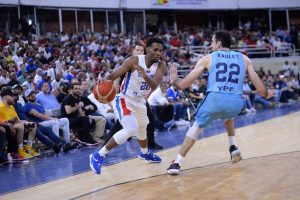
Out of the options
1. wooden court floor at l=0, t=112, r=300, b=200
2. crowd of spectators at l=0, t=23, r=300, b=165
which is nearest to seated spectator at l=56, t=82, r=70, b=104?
crowd of spectators at l=0, t=23, r=300, b=165

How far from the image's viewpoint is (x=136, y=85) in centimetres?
691

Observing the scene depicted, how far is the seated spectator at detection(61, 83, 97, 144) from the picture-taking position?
397 inches

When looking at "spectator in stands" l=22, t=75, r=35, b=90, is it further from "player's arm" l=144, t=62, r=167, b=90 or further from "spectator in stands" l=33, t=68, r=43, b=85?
"player's arm" l=144, t=62, r=167, b=90

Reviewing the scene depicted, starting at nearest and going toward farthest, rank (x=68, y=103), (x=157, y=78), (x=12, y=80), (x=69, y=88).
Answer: (x=157, y=78) < (x=68, y=103) < (x=69, y=88) < (x=12, y=80)

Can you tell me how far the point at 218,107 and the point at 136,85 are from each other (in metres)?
1.33

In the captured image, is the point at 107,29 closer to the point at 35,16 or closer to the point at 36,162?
the point at 35,16

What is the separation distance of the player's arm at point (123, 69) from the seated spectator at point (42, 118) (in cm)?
320

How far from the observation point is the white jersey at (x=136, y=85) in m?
6.81

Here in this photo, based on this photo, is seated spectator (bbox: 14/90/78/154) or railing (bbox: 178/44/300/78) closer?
seated spectator (bbox: 14/90/78/154)

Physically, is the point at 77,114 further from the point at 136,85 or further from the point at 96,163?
the point at 96,163

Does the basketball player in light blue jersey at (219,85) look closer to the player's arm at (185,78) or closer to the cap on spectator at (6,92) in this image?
the player's arm at (185,78)

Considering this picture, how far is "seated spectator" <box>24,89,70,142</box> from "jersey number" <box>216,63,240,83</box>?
429 centimetres

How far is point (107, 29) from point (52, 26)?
3.34 meters

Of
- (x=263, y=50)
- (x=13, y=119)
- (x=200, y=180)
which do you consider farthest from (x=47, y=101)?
(x=263, y=50)
